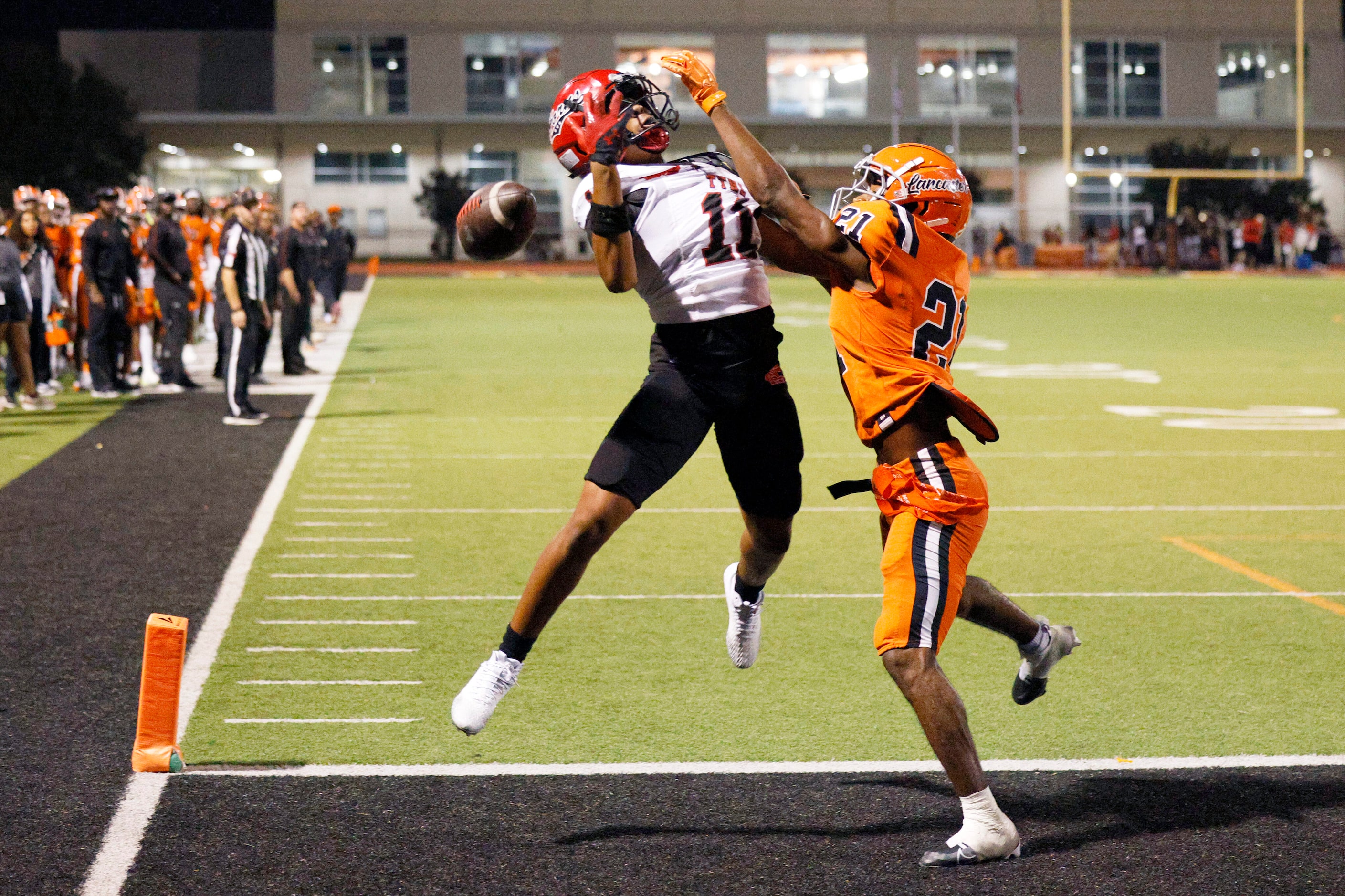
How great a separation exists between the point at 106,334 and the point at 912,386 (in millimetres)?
12596

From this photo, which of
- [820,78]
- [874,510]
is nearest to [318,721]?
[874,510]

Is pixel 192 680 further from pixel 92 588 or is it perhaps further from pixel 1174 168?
pixel 1174 168

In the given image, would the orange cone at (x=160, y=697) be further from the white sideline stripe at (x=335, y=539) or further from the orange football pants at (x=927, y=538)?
the white sideline stripe at (x=335, y=539)

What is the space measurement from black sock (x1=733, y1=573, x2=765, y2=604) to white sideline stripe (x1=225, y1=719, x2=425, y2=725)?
1.11m

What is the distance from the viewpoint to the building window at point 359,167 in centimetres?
6003

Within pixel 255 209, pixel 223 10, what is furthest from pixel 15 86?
pixel 255 209

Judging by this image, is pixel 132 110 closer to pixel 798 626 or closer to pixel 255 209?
pixel 255 209

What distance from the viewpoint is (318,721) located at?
17.1 ft

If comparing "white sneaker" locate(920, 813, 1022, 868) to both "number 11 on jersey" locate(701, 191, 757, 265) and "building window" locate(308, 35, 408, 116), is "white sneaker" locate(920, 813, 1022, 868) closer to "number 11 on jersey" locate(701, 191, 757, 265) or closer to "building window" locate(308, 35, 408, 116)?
"number 11 on jersey" locate(701, 191, 757, 265)

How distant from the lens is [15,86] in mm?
52281

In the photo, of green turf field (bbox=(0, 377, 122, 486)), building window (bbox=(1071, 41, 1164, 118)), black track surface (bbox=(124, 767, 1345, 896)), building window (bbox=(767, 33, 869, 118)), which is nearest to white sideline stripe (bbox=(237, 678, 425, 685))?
black track surface (bbox=(124, 767, 1345, 896))

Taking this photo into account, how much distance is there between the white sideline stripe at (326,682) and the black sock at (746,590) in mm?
1269

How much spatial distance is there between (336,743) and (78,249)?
43.5 ft

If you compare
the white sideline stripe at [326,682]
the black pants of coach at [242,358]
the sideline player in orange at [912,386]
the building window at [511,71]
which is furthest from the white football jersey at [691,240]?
the building window at [511,71]
